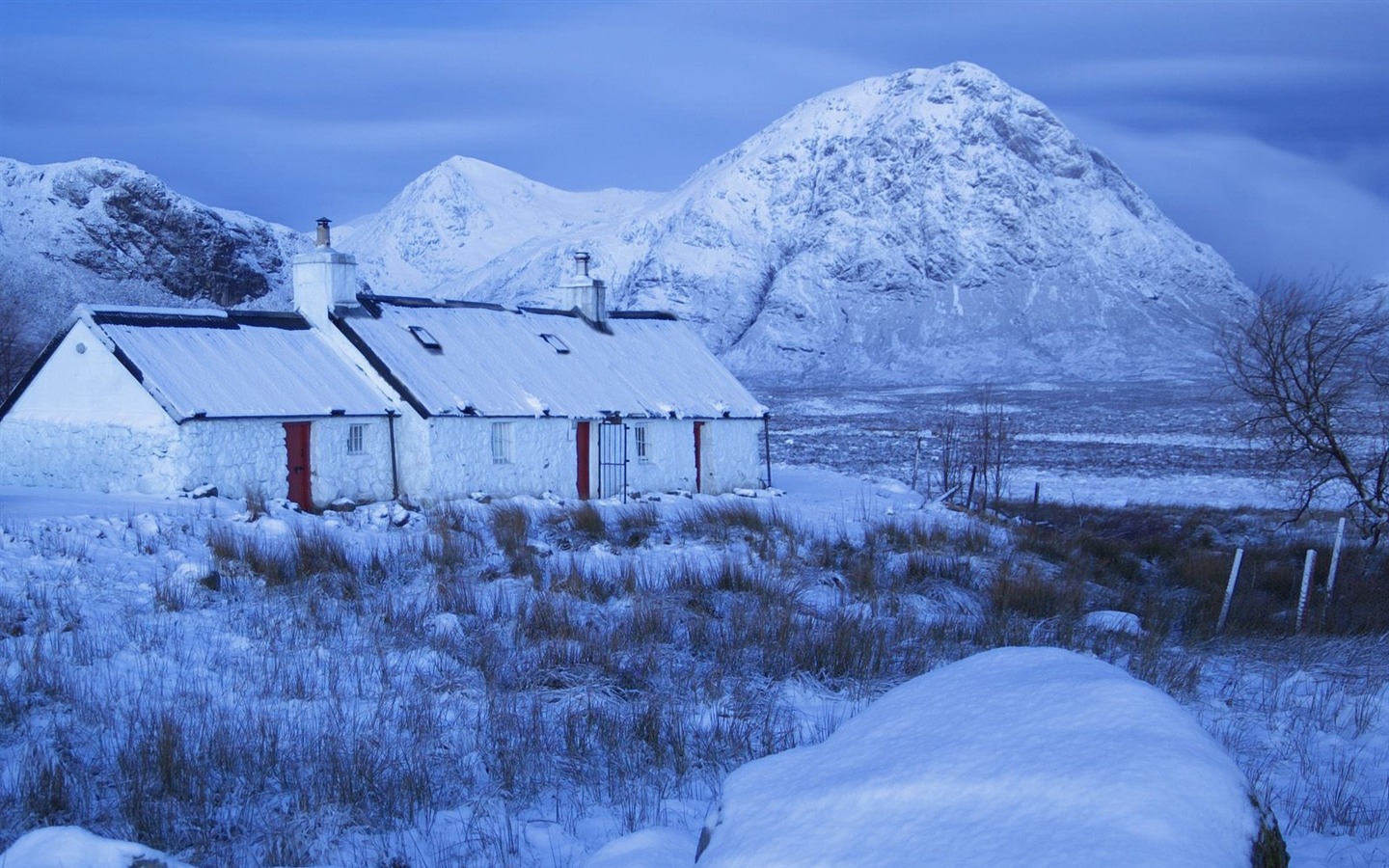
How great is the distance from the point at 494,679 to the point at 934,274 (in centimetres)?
17018

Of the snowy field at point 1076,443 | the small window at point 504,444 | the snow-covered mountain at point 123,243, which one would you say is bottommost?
the snowy field at point 1076,443

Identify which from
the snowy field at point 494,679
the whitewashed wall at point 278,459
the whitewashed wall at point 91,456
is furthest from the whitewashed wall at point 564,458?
the snowy field at point 494,679

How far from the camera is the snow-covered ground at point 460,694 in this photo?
5898 millimetres

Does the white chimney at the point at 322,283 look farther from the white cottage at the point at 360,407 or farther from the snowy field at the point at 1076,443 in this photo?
the snowy field at the point at 1076,443

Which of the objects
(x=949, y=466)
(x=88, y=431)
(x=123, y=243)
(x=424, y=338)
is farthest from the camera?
(x=123, y=243)

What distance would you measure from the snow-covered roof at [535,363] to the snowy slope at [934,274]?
359 ft

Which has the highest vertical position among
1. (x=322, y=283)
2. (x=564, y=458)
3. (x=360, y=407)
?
(x=322, y=283)

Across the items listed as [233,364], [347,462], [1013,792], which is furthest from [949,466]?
[1013,792]

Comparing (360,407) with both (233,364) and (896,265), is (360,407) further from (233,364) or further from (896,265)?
(896,265)

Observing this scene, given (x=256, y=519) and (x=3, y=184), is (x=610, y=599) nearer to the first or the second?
(x=256, y=519)

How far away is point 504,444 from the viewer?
24891mm

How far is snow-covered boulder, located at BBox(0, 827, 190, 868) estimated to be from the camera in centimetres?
402

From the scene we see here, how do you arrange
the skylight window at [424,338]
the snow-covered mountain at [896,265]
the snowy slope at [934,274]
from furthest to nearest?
the snowy slope at [934,274] < the snow-covered mountain at [896,265] < the skylight window at [424,338]

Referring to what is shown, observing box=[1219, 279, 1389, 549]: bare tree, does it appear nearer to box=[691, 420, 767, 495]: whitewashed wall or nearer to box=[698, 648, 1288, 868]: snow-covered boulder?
box=[691, 420, 767, 495]: whitewashed wall
